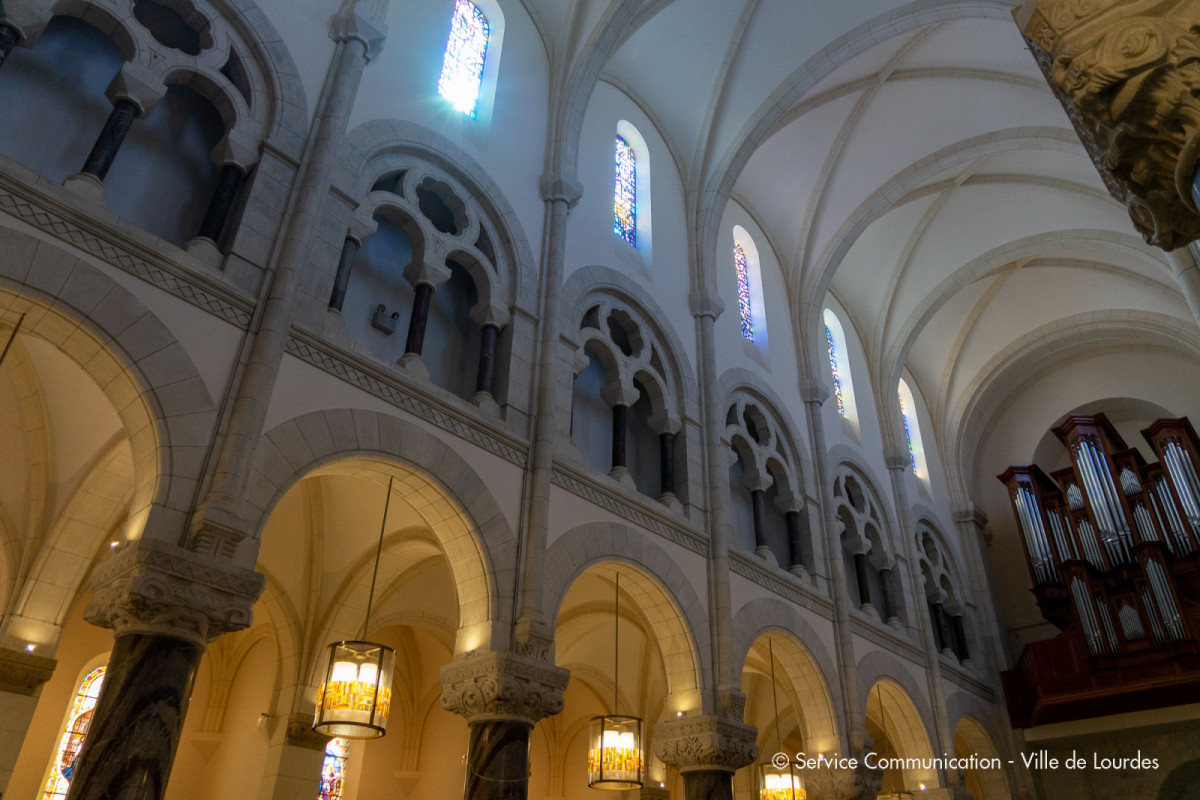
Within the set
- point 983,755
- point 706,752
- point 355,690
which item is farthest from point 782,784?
point 983,755

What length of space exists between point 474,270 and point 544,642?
162 inches

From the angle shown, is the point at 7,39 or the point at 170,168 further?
the point at 170,168

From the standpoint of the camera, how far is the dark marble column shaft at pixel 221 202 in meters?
7.26

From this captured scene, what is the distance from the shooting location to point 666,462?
11.6 meters

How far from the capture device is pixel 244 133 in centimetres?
765

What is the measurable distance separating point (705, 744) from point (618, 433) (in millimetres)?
3755

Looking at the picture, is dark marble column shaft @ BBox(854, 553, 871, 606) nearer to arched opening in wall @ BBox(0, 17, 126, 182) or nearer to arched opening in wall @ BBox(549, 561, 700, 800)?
arched opening in wall @ BBox(549, 561, 700, 800)

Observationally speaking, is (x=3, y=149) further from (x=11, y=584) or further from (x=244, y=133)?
(x=11, y=584)

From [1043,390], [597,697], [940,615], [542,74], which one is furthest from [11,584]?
[1043,390]

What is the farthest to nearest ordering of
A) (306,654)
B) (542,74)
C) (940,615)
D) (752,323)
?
(940,615)
(752,323)
(542,74)
(306,654)

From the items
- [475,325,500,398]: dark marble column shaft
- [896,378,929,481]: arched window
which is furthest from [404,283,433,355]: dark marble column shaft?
[896,378,929,481]: arched window

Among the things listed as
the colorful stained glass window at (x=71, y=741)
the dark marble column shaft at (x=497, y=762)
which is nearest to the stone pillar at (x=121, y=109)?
the dark marble column shaft at (x=497, y=762)

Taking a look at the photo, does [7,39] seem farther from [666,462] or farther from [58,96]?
[666,462]

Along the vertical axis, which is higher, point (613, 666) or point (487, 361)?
point (487, 361)
